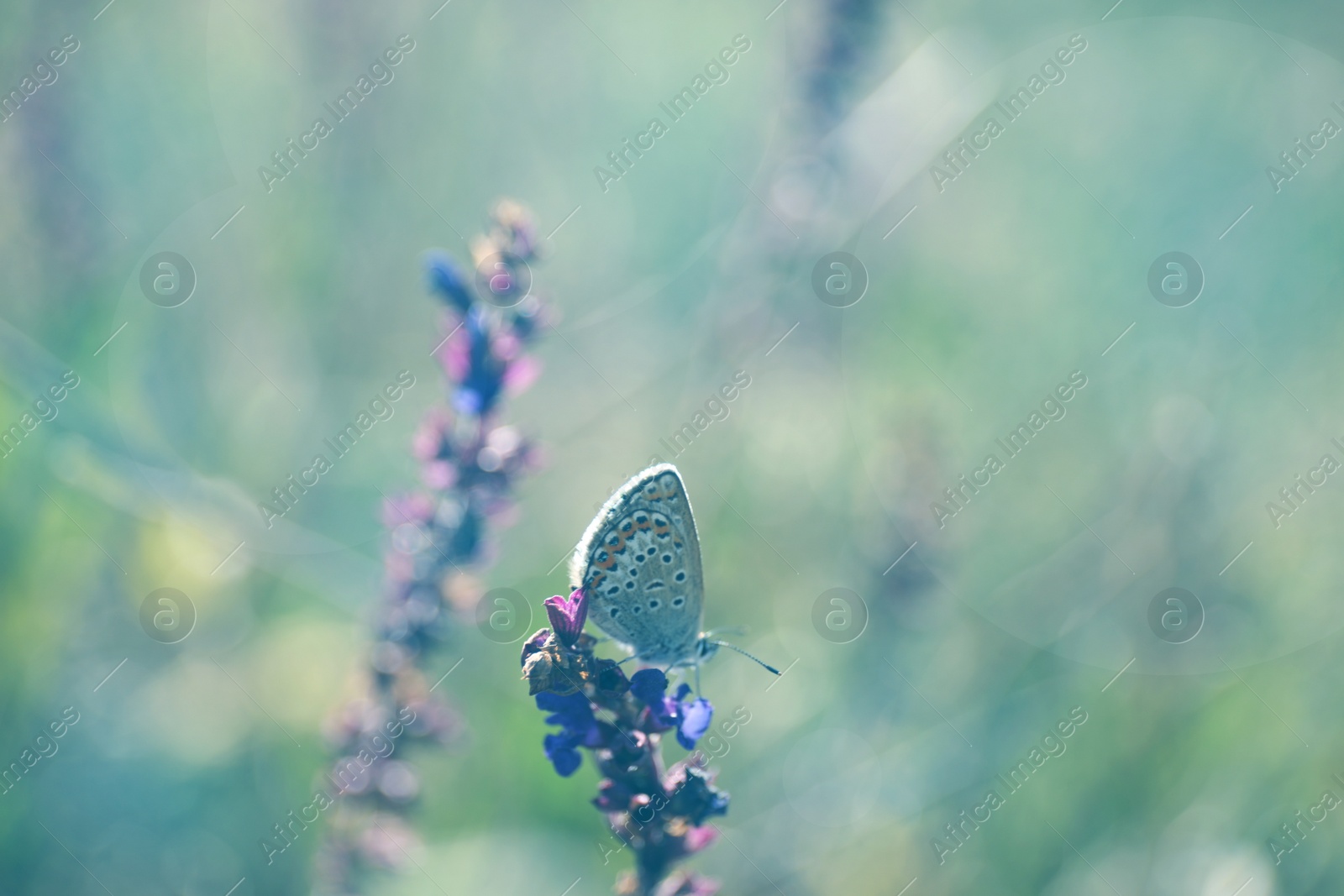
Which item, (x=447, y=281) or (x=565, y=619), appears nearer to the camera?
(x=565, y=619)

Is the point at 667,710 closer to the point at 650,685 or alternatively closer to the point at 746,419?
the point at 650,685

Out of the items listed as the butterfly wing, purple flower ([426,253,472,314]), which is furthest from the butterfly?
purple flower ([426,253,472,314])

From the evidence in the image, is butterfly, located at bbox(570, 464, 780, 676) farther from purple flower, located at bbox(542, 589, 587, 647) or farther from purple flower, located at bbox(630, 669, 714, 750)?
purple flower, located at bbox(630, 669, 714, 750)

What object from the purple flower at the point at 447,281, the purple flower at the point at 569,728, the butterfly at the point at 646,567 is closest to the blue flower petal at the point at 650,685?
the purple flower at the point at 569,728

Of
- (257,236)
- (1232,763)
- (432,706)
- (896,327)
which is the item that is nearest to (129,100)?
(257,236)

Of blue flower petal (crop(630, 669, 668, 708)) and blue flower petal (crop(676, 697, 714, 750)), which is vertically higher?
blue flower petal (crop(630, 669, 668, 708))

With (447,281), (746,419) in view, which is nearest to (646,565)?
(447,281)
